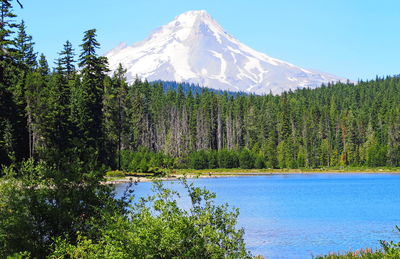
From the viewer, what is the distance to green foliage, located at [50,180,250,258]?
933cm

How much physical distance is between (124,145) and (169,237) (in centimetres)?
8692

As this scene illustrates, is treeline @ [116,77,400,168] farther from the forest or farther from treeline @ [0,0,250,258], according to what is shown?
treeline @ [0,0,250,258]

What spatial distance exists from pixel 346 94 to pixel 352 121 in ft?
227

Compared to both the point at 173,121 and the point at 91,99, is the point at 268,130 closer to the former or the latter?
the point at 173,121

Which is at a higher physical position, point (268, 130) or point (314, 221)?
point (268, 130)

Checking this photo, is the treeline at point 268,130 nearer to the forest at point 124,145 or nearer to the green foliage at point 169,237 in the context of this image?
the forest at point 124,145

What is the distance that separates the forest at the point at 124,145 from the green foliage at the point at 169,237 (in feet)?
0.09

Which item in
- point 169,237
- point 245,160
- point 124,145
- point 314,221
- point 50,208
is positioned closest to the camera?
point 169,237

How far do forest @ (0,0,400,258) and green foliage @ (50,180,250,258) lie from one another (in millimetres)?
27

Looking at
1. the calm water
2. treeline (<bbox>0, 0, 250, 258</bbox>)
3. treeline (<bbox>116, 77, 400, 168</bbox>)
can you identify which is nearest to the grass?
treeline (<bbox>116, 77, 400, 168</bbox>)

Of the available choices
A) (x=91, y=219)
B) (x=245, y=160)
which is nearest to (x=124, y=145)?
(x=245, y=160)

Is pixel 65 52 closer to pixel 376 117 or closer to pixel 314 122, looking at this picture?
pixel 314 122

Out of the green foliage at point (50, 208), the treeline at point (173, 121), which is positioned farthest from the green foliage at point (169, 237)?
the treeline at point (173, 121)

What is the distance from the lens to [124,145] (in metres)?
95.2
